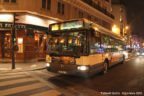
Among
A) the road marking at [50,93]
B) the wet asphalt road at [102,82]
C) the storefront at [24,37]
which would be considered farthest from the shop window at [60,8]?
the road marking at [50,93]

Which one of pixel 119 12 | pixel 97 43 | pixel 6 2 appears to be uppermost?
pixel 119 12

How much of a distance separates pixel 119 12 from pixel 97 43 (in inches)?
2038

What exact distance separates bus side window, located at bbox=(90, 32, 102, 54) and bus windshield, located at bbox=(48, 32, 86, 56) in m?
0.53

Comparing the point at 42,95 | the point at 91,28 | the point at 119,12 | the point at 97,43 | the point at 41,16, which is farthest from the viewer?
the point at 119,12

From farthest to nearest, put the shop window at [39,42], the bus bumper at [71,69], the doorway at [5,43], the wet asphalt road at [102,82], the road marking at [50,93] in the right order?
1. the shop window at [39,42]
2. the doorway at [5,43]
3. the bus bumper at [71,69]
4. the wet asphalt road at [102,82]
5. the road marking at [50,93]

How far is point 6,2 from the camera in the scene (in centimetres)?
1384

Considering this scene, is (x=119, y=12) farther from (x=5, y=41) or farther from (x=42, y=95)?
(x=42, y=95)

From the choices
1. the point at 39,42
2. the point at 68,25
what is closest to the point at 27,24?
the point at 39,42

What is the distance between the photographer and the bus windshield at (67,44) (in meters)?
6.63

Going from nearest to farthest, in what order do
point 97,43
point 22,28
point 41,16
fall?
1. point 97,43
2. point 22,28
3. point 41,16

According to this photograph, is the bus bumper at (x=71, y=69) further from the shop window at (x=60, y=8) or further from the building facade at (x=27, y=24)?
the shop window at (x=60, y=8)

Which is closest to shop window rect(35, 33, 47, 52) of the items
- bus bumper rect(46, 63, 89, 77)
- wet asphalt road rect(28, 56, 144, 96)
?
wet asphalt road rect(28, 56, 144, 96)

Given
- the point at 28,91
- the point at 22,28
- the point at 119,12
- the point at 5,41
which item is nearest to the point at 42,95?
the point at 28,91

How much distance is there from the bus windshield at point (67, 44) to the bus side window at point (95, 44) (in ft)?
1.74
